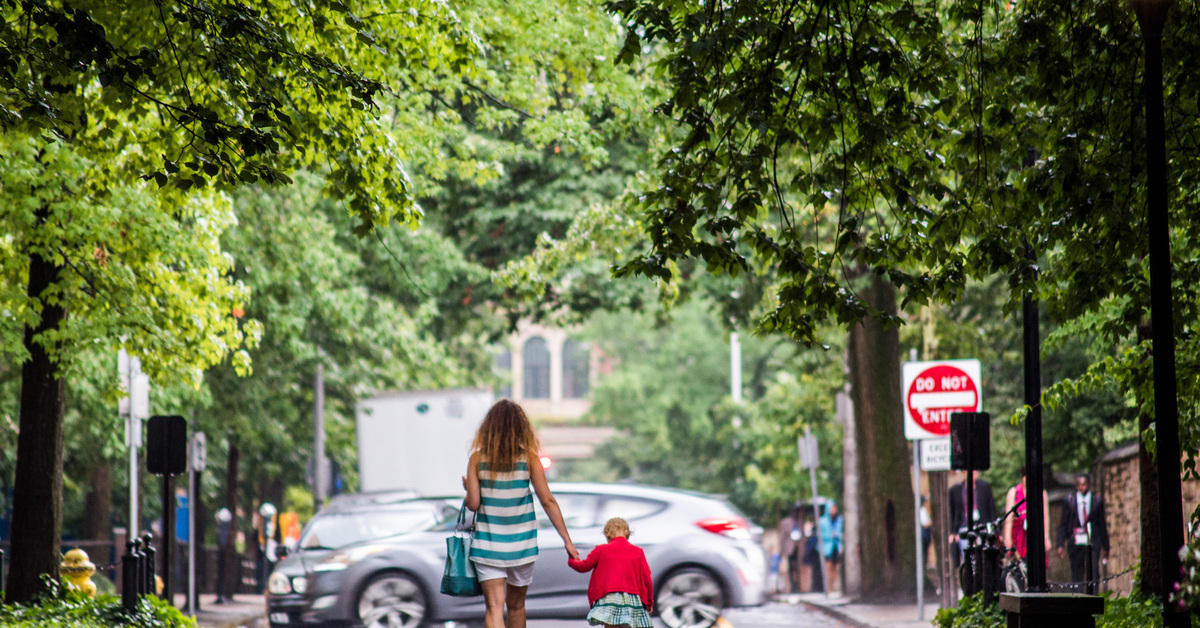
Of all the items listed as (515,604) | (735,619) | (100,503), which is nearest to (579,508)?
(735,619)

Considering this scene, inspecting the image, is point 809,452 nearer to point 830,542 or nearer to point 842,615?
point 830,542

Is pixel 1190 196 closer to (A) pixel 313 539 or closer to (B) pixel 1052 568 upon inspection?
(A) pixel 313 539

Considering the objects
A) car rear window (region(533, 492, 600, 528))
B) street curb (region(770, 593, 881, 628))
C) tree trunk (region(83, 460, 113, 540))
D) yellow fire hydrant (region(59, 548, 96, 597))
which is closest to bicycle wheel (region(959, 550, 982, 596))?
street curb (region(770, 593, 881, 628))

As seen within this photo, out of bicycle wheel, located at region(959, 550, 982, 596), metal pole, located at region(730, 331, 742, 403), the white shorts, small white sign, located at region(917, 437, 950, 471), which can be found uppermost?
metal pole, located at region(730, 331, 742, 403)

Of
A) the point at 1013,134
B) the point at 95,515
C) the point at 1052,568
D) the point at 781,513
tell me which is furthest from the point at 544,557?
the point at 781,513

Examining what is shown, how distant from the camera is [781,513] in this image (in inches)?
1741

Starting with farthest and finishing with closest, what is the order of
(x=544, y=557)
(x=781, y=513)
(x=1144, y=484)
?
(x=781, y=513)
(x=544, y=557)
(x=1144, y=484)

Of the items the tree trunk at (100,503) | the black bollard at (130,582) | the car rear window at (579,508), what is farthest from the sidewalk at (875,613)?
the tree trunk at (100,503)

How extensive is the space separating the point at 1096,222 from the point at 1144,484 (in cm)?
370

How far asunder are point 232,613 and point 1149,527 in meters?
13.8

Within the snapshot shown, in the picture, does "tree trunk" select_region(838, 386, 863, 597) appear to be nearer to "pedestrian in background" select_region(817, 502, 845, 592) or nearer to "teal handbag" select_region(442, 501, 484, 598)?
"pedestrian in background" select_region(817, 502, 845, 592)

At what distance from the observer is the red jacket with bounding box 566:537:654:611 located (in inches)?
374

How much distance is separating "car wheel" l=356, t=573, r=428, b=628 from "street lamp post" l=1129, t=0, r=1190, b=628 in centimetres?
900

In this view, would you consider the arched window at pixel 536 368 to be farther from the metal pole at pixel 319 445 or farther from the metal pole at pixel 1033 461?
the metal pole at pixel 1033 461
